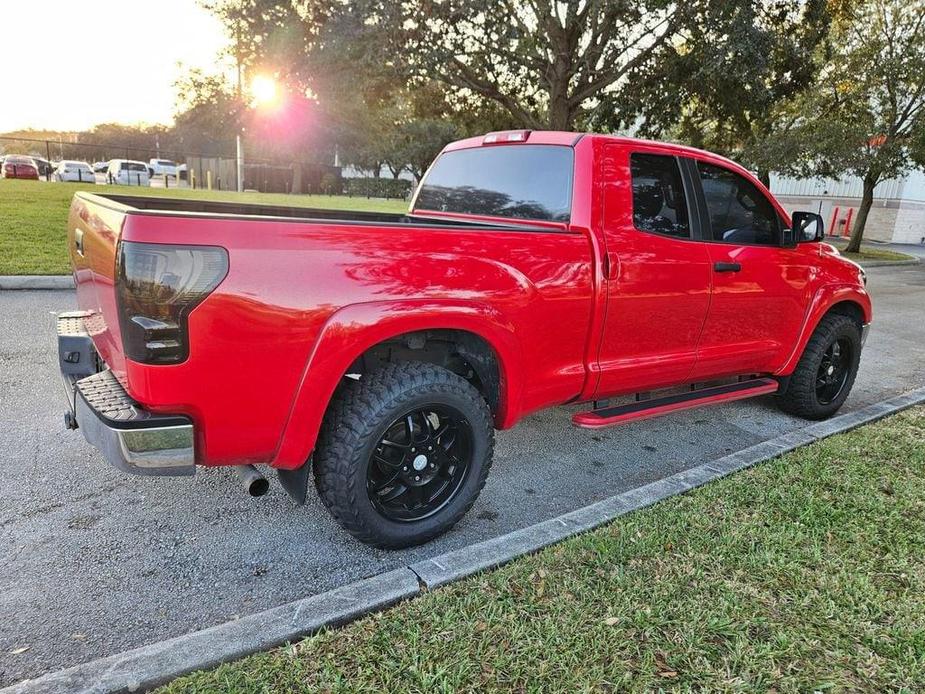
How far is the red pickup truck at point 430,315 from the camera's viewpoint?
89.3 inches

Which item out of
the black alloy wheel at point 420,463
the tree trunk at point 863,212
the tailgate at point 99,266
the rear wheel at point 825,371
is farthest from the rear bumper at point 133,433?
the tree trunk at point 863,212

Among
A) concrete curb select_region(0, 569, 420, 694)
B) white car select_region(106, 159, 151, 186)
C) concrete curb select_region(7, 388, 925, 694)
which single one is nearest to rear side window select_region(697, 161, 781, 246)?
concrete curb select_region(7, 388, 925, 694)

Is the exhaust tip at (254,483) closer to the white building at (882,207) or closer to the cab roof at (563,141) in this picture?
the cab roof at (563,141)

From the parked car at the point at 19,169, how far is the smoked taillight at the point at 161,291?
3325 centimetres

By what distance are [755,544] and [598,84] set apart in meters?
14.2

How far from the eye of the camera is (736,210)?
4.20 m

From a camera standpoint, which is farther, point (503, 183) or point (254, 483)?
point (503, 183)

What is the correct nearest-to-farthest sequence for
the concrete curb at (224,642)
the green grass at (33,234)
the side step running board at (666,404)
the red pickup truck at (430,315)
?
the concrete curb at (224,642)
the red pickup truck at (430,315)
the side step running board at (666,404)
the green grass at (33,234)

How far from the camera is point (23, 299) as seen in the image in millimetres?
7273

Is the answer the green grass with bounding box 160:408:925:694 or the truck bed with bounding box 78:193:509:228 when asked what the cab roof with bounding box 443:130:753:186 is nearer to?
the truck bed with bounding box 78:193:509:228

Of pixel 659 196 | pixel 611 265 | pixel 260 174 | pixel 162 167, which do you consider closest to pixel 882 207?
pixel 659 196

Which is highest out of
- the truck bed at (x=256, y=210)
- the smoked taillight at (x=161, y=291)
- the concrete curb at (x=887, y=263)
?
the truck bed at (x=256, y=210)

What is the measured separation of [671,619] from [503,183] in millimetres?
2570

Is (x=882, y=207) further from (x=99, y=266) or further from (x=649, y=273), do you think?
(x=99, y=266)
